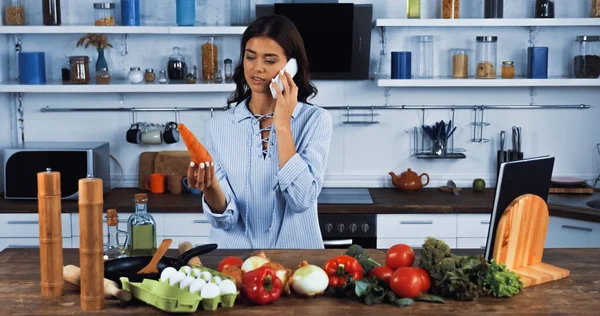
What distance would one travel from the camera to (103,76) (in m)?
4.79

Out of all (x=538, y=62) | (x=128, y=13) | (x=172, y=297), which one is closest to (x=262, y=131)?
(x=172, y=297)

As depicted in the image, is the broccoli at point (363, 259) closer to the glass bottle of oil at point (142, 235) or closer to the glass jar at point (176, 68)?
the glass bottle of oil at point (142, 235)

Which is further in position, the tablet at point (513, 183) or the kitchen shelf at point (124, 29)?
the kitchen shelf at point (124, 29)

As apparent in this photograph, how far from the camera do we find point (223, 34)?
4.86m

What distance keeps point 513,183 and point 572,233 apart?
2091 millimetres

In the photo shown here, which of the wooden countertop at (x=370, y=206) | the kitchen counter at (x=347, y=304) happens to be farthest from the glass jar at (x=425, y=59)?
the kitchen counter at (x=347, y=304)

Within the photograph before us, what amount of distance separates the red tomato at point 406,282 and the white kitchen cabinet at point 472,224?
7.84 ft

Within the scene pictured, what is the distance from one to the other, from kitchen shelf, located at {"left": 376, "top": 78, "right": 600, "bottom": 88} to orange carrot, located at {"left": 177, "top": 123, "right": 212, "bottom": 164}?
2.44m

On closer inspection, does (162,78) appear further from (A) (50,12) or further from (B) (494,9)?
(B) (494,9)

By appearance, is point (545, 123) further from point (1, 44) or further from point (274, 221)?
point (1, 44)

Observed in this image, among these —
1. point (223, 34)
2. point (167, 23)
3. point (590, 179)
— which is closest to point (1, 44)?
point (167, 23)

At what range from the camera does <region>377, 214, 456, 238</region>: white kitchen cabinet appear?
448 cm

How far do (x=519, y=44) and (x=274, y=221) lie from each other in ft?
8.83

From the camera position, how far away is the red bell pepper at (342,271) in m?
2.22
